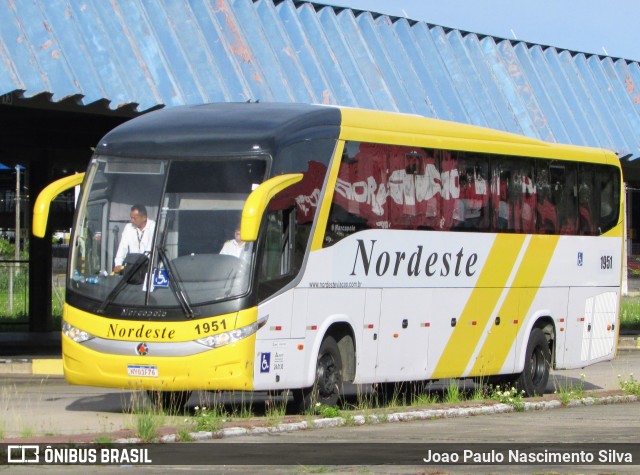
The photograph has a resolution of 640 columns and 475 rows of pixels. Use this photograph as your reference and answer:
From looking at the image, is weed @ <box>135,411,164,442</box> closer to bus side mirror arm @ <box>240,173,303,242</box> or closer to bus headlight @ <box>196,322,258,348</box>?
bus headlight @ <box>196,322,258,348</box>

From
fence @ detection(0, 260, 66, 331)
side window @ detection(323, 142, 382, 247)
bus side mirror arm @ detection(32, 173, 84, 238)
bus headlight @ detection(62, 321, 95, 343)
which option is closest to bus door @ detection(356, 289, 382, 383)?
side window @ detection(323, 142, 382, 247)

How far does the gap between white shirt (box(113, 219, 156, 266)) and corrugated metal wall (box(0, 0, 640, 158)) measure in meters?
5.62

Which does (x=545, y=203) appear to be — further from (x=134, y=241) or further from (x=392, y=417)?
(x=134, y=241)

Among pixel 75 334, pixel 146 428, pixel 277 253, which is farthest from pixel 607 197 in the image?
pixel 146 428

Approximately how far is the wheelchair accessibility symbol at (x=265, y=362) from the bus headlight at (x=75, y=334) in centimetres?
190

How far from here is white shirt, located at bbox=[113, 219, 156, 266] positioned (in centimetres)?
1606

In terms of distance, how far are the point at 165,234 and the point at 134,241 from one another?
1.27 ft

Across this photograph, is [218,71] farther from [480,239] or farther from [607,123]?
[607,123]

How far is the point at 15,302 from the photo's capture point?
3647 centimetres

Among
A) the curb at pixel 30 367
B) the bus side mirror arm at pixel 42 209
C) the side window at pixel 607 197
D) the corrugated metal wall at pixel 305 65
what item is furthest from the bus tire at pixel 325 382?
the curb at pixel 30 367

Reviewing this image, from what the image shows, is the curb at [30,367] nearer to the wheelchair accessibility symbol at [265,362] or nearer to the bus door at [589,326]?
the bus door at [589,326]

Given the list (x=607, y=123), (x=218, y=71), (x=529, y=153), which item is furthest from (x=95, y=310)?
(x=607, y=123)

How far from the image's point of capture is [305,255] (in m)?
16.7

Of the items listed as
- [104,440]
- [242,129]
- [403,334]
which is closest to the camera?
[104,440]
